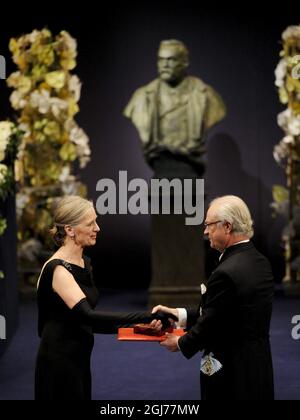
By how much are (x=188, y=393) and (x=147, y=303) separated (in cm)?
285

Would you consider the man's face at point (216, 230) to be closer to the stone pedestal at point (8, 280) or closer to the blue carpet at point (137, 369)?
the blue carpet at point (137, 369)

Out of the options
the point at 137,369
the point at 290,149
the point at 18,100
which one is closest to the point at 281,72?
the point at 290,149

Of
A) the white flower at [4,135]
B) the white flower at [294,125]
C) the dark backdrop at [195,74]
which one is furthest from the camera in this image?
the dark backdrop at [195,74]

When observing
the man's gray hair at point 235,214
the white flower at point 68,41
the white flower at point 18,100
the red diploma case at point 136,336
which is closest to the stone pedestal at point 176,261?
the white flower at point 18,100

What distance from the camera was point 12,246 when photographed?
6.88m

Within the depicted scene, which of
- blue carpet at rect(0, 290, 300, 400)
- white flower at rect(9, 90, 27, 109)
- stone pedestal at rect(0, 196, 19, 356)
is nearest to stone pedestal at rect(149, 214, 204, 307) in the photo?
blue carpet at rect(0, 290, 300, 400)

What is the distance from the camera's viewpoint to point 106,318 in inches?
134

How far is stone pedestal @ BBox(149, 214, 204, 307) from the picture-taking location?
745 cm

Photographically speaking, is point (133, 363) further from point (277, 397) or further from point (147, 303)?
point (147, 303)

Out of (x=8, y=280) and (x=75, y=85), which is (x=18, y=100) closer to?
(x=75, y=85)

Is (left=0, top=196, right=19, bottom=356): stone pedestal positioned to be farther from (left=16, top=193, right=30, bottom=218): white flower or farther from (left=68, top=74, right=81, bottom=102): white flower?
(left=68, top=74, right=81, bottom=102): white flower

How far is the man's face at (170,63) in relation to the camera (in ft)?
24.1

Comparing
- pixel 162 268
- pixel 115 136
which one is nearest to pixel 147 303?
pixel 162 268

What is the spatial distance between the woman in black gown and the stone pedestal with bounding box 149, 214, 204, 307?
3.92 meters
